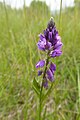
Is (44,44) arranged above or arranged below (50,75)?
above

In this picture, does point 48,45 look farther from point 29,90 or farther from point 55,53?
point 29,90

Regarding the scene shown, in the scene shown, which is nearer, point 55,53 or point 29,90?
point 55,53

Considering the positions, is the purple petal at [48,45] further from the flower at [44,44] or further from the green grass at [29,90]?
the green grass at [29,90]

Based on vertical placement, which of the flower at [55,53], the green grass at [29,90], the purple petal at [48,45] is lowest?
the green grass at [29,90]

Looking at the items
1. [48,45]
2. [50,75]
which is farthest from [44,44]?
[50,75]

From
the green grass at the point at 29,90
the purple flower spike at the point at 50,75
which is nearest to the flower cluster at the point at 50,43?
the purple flower spike at the point at 50,75

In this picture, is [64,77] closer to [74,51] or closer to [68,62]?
[68,62]

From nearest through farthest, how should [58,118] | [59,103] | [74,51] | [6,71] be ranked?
[58,118]
[59,103]
[6,71]
[74,51]

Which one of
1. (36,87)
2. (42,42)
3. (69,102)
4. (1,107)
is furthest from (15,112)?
(42,42)

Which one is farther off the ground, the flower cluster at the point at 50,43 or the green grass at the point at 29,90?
the flower cluster at the point at 50,43

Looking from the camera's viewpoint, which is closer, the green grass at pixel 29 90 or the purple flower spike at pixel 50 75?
the purple flower spike at pixel 50 75

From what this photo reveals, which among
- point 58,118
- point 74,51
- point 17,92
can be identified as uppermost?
point 74,51
